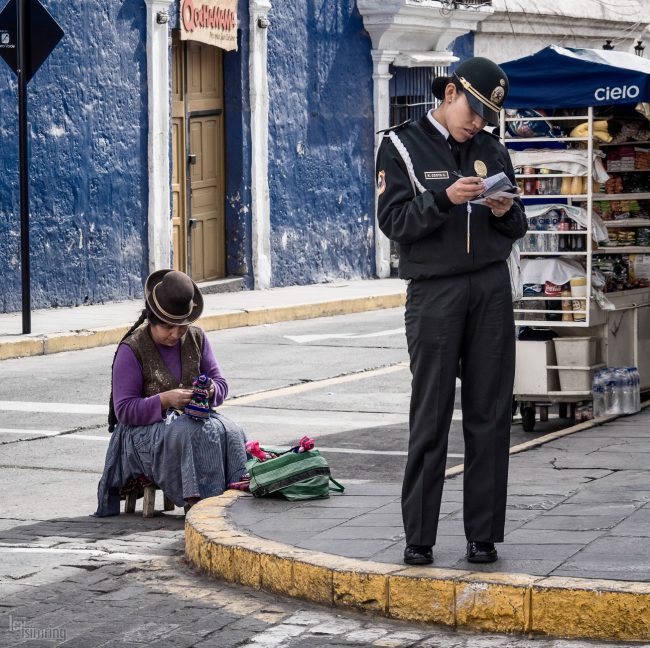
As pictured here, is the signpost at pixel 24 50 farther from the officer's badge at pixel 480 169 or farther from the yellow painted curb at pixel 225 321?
the officer's badge at pixel 480 169

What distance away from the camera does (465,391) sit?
6.43 meters

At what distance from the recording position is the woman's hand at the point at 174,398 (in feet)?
26.7

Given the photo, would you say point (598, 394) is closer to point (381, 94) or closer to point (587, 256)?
point (587, 256)

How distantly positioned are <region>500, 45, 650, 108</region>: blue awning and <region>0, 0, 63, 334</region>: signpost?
6.65 meters

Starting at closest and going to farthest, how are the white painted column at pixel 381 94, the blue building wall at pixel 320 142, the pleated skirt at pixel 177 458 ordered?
the pleated skirt at pixel 177 458
the blue building wall at pixel 320 142
the white painted column at pixel 381 94

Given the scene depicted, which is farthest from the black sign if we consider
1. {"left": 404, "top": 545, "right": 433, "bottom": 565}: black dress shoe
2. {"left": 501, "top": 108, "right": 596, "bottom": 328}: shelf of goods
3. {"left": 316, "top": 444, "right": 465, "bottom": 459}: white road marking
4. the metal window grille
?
{"left": 404, "top": 545, "right": 433, "bottom": 565}: black dress shoe

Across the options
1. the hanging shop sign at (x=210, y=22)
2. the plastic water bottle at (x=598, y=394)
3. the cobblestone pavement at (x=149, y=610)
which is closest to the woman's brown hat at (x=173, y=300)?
the cobblestone pavement at (x=149, y=610)

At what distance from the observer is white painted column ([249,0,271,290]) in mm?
22156

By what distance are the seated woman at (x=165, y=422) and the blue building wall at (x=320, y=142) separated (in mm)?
14445

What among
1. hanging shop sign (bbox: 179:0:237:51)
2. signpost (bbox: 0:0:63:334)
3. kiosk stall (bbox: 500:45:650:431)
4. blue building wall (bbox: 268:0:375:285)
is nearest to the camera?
kiosk stall (bbox: 500:45:650:431)

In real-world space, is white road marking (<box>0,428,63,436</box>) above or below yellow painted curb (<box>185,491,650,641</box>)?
above

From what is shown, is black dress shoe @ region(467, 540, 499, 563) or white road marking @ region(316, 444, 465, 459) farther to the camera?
white road marking @ region(316, 444, 465, 459)

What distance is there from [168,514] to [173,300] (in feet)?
3.50

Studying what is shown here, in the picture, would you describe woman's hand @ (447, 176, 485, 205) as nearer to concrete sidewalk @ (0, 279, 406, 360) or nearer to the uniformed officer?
the uniformed officer
